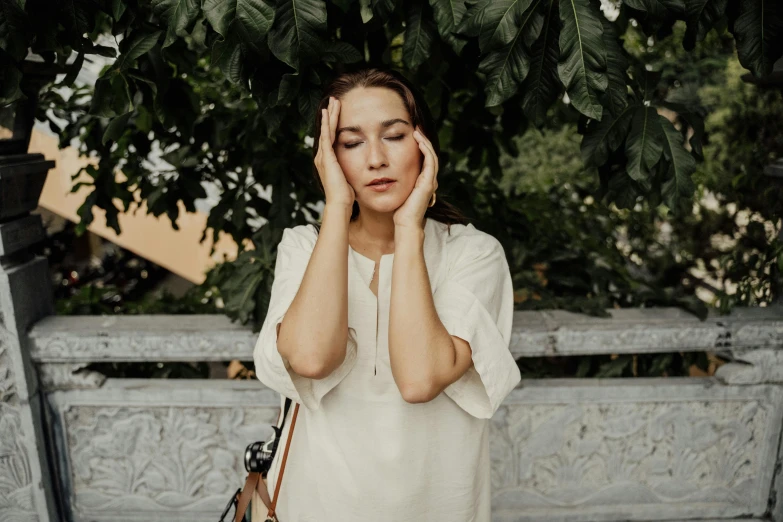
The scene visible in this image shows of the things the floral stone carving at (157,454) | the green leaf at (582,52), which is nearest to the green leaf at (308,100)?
the green leaf at (582,52)

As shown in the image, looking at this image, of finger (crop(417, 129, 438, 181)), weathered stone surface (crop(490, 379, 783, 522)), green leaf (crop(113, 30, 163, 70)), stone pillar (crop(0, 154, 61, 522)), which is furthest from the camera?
weathered stone surface (crop(490, 379, 783, 522))

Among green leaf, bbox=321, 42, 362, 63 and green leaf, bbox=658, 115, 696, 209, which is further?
green leaf, bbox=658, 115, 696, 209

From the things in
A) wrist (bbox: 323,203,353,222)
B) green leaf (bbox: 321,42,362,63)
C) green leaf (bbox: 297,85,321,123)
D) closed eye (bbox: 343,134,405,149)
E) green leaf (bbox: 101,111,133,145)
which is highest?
green leaf (bbox: 321,42,362,63)

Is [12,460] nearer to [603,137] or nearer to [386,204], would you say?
[386,204]

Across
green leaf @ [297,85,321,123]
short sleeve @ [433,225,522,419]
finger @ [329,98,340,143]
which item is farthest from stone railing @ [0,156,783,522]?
finger @ [329,98,340,143]

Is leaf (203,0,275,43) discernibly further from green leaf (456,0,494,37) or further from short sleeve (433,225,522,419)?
short sleeve (433,225,522,419)

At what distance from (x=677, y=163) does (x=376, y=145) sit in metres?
0.83

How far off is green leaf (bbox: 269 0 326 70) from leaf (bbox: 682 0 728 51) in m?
0.77

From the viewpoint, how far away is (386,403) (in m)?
1.28

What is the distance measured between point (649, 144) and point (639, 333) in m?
0.82

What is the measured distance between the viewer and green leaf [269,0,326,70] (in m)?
1.09

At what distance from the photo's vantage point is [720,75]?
4.30 m

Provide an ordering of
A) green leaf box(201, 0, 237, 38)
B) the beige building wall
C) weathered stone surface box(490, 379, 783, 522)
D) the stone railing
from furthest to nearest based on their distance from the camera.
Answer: the beige building wall → weathered stone surface box(490, 379, 783, 522) → the stone railing → green leaf box(201, 0, 237, 38)

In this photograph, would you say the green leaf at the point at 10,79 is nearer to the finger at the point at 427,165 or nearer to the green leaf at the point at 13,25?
the green leaf at the point at 13,25
